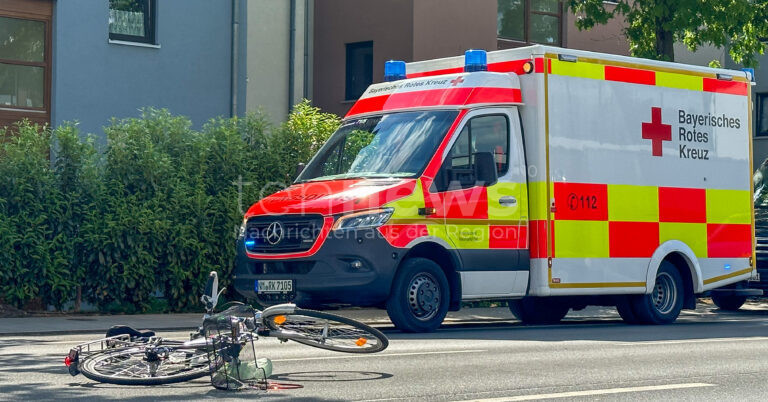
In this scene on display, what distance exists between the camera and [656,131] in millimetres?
16422

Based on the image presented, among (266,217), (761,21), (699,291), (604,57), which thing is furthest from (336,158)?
(761,21)

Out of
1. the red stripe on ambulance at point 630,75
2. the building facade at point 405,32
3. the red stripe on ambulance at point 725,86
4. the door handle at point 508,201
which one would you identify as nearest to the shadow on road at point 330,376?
the door handle at point 508,201

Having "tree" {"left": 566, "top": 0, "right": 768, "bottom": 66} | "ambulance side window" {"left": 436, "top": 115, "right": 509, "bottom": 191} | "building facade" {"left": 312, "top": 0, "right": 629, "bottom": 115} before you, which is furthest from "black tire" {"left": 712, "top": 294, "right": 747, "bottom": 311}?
"building facade" {"left": 312, "top": 0, "right": 629, "bottom": 115}

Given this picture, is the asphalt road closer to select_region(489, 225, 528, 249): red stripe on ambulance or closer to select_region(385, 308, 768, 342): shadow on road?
select_region(385, 308, 768, 342): shadow on road

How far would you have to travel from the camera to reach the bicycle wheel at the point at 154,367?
8.43 meters

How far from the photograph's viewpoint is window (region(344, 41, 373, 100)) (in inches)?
1158

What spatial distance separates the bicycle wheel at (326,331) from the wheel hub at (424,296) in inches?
163

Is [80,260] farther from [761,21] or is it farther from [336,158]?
[761,21]

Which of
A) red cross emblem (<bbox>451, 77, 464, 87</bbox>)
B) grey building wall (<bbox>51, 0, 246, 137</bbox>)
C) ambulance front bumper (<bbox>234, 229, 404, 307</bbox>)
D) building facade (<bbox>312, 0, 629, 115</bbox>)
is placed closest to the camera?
ambulance front bumper (<bbox>234, 229, 404, 307</bbox>)

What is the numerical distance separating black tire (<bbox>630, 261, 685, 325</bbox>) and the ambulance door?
7.47ft

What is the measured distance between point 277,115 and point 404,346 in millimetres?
15964

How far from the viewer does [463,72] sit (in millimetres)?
15266

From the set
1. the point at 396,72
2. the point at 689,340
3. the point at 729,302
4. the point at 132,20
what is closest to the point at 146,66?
the point at 132,20

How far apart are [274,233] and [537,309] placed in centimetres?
461
